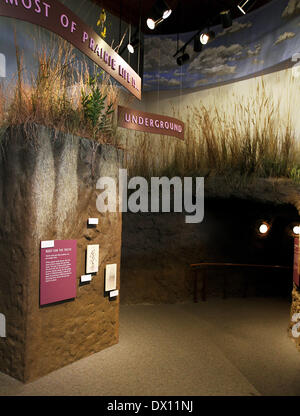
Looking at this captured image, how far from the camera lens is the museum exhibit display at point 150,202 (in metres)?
3.14

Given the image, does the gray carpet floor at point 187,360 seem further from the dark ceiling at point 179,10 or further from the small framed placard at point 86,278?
the dark ceiling at point 179,10

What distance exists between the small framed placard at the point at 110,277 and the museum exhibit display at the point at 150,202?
2 cm

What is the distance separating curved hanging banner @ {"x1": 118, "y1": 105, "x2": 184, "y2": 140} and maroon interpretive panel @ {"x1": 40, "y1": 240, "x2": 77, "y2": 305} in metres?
1.41

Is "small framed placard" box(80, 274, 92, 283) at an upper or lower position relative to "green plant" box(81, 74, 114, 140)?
lower

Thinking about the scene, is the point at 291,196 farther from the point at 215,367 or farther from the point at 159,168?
the point at 215,367

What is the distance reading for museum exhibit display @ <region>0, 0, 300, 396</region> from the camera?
124 inches

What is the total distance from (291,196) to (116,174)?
107 inches

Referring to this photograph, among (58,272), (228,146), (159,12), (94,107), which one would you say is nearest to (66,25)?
(94,107)

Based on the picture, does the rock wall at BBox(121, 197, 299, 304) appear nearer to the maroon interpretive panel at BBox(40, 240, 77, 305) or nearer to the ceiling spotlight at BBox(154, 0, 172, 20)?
the maroon interpretive panel at BBox(40, 240, 77, 305)

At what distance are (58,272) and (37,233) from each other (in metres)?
0.45

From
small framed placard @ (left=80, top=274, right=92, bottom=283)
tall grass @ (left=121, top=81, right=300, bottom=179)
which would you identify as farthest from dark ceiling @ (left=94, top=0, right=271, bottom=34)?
small framed placard @ (left=80, top=274, right=92, bottom=283)

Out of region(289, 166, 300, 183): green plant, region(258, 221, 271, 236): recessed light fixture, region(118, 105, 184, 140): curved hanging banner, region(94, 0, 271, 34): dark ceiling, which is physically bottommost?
region(258, 221, 271, 236): recessed light fixture

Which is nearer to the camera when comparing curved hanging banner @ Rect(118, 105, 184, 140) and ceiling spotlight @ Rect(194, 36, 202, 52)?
curved hanging banner @ Rect(118, 105, 184, 140)

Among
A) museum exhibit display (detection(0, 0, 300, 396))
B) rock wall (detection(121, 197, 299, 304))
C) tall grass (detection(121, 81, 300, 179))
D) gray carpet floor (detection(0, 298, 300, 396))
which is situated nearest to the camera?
gray carpet floor (detection(0, 298, 300, 396))
